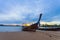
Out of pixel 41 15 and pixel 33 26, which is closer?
pixel 41 15

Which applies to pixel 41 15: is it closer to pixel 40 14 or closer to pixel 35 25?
pixel 40 14

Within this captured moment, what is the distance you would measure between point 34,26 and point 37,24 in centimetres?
63

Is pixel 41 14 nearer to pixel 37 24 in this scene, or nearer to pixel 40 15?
pixel 40 15

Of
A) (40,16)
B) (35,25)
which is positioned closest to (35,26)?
(35,25)

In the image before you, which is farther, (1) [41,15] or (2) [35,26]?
(2) [35,26]

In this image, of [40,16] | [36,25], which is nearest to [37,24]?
[36,25]

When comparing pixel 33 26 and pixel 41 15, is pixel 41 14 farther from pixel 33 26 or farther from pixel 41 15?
pixel 33 26

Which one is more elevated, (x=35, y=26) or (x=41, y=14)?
(x=41, y=14)

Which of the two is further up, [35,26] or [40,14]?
[40,14]

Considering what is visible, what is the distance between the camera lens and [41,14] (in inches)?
832

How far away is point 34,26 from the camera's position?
2283cm

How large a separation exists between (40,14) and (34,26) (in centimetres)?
263

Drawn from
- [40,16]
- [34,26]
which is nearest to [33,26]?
[34,26]

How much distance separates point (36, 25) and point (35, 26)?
9.1 inches
